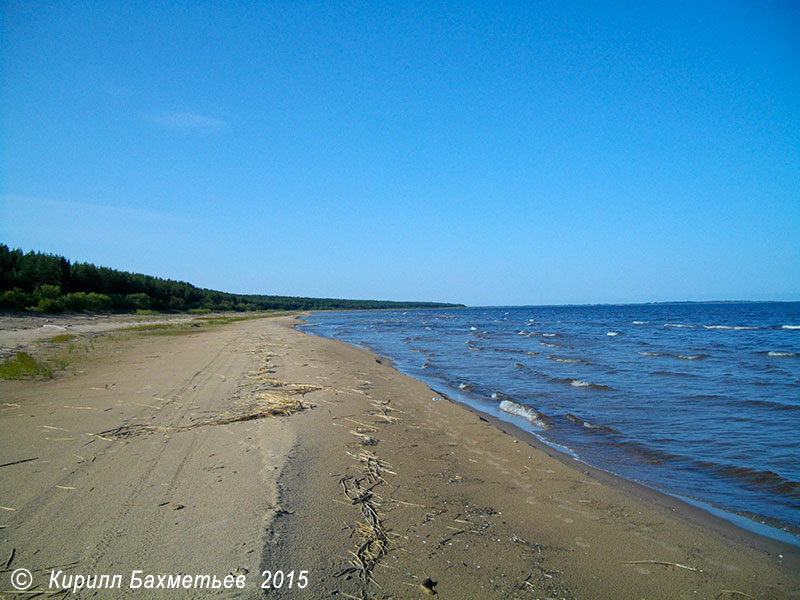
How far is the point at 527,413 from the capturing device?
10.3m

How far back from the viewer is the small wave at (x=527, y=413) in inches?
377

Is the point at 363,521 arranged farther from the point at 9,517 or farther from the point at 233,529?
the point at 9,517

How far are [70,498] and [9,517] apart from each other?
474 mm

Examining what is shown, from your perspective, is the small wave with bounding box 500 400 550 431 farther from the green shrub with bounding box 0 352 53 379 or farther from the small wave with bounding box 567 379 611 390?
the green shrub with bounding box 0 352 53 379

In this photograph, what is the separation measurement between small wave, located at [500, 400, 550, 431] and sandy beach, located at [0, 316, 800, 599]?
4.39 feet

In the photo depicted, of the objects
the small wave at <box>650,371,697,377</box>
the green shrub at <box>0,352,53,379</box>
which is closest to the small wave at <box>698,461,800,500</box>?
the small wave at <box>650,371,697,377</box>

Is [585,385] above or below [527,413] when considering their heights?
above

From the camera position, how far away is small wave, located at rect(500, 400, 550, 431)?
31.4 feet

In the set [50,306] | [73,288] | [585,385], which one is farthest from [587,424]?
[73,288]

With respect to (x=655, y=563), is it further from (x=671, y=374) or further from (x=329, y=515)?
(x=671, y=374)

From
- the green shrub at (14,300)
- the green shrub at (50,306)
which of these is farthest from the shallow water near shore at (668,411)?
the green shrub at (14,300)

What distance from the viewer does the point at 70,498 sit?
4.34m

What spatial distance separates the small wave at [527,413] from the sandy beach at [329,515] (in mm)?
1337

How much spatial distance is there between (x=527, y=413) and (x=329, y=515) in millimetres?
7171
